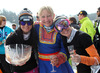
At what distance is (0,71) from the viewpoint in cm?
326

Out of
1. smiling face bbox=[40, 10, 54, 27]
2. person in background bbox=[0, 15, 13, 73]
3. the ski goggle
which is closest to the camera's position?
the ski goggle

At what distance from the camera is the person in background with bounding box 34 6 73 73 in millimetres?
1699

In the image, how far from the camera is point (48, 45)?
1.73 m

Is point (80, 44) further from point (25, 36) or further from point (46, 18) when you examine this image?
point (25, 36)

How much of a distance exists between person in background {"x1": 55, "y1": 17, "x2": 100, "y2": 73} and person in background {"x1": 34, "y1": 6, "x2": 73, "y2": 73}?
0.16 metres

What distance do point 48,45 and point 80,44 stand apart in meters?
0.49

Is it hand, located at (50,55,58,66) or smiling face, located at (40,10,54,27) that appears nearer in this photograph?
hand, located at (50,55,58,66)

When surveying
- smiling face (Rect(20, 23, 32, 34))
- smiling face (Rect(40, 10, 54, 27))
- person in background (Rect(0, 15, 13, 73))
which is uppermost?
smiling face (Rect(40, 10, 54, 27))

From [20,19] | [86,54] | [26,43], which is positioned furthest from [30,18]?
[86,54]

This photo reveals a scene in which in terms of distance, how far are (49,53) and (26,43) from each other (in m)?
0.39

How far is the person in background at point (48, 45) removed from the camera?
170cm

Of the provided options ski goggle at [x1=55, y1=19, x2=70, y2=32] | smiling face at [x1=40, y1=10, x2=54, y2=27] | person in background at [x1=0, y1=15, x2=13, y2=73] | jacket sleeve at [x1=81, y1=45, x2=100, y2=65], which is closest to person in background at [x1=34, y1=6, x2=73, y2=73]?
smiling face at [x1=40, y1=10, x2=54, y2=27]

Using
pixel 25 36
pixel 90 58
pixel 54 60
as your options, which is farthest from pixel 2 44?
pixel 90 58

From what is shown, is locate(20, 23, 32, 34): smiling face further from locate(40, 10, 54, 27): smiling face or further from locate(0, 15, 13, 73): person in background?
locate(0, 15, 13, 73): person in background
